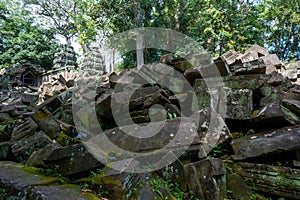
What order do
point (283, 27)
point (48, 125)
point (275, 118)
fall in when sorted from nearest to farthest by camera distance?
point (275, 118) → point (48, 125) → point (283, 27)

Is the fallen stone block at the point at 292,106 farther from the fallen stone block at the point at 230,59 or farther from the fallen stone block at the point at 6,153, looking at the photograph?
the fallen stone block at the point at 6,153

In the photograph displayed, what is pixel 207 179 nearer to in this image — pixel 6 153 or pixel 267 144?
pixel 267 144

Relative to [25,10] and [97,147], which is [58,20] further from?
[97,147]

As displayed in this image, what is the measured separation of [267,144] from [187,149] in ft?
2.96

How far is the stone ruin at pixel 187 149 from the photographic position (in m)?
2.14

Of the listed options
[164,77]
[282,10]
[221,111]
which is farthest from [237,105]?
[282,10]

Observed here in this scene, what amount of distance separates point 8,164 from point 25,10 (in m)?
29.1

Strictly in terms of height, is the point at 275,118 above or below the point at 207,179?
above

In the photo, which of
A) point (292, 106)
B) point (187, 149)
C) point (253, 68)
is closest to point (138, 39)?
point (253, 68)

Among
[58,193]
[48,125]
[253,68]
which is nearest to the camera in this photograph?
[58,193]

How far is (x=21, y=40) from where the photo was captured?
2520 cm

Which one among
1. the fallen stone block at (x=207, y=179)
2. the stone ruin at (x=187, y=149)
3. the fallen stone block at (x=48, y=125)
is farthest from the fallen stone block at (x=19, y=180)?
the fallen stone block at (x=207, y=179)

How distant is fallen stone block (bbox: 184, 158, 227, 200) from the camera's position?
2174mm

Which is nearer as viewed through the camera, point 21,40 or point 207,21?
point 207,21
